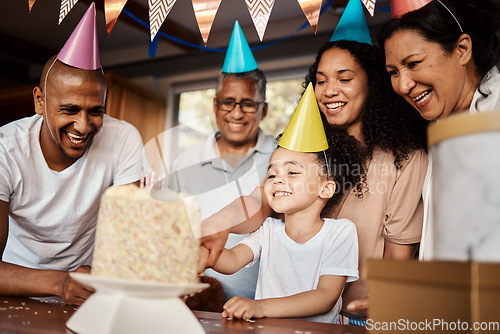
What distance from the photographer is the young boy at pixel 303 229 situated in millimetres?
1417

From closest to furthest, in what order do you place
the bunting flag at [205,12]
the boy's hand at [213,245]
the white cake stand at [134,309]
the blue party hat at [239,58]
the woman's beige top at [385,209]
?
the white cake stand at [134,309]
the boy's hand at [213,245]
the woman's beige top at [385,209]
the bunting flag at [205,12]
the blue party hat at [239,58]

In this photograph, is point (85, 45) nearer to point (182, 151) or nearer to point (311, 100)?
→ point (182, 151)

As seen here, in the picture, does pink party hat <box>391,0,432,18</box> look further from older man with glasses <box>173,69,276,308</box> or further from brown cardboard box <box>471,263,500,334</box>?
brown cardboard box <box>471,263,500,334</box>

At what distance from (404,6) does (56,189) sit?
1.31 m

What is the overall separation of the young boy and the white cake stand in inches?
29.1

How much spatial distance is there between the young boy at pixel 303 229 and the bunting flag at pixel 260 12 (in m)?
0.25

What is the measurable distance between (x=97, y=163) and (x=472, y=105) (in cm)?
126

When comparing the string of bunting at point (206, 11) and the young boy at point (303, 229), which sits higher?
the string of bunting at point (206, 11)

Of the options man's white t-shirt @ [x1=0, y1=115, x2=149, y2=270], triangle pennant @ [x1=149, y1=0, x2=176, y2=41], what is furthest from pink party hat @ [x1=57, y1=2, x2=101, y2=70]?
man's white t-shirt @ [x1=0, y1=115, x2=149, y2=270]

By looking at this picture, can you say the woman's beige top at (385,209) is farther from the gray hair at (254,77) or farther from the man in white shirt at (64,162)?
the man in white shirt at (64,162)

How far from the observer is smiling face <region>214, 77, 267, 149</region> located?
1859 millimetres

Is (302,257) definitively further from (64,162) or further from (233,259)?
(64,162)

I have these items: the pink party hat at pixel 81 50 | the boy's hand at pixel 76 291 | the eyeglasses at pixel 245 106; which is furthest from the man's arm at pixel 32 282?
the eyeglasses at pixel 245 106

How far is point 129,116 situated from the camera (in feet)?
9.97
